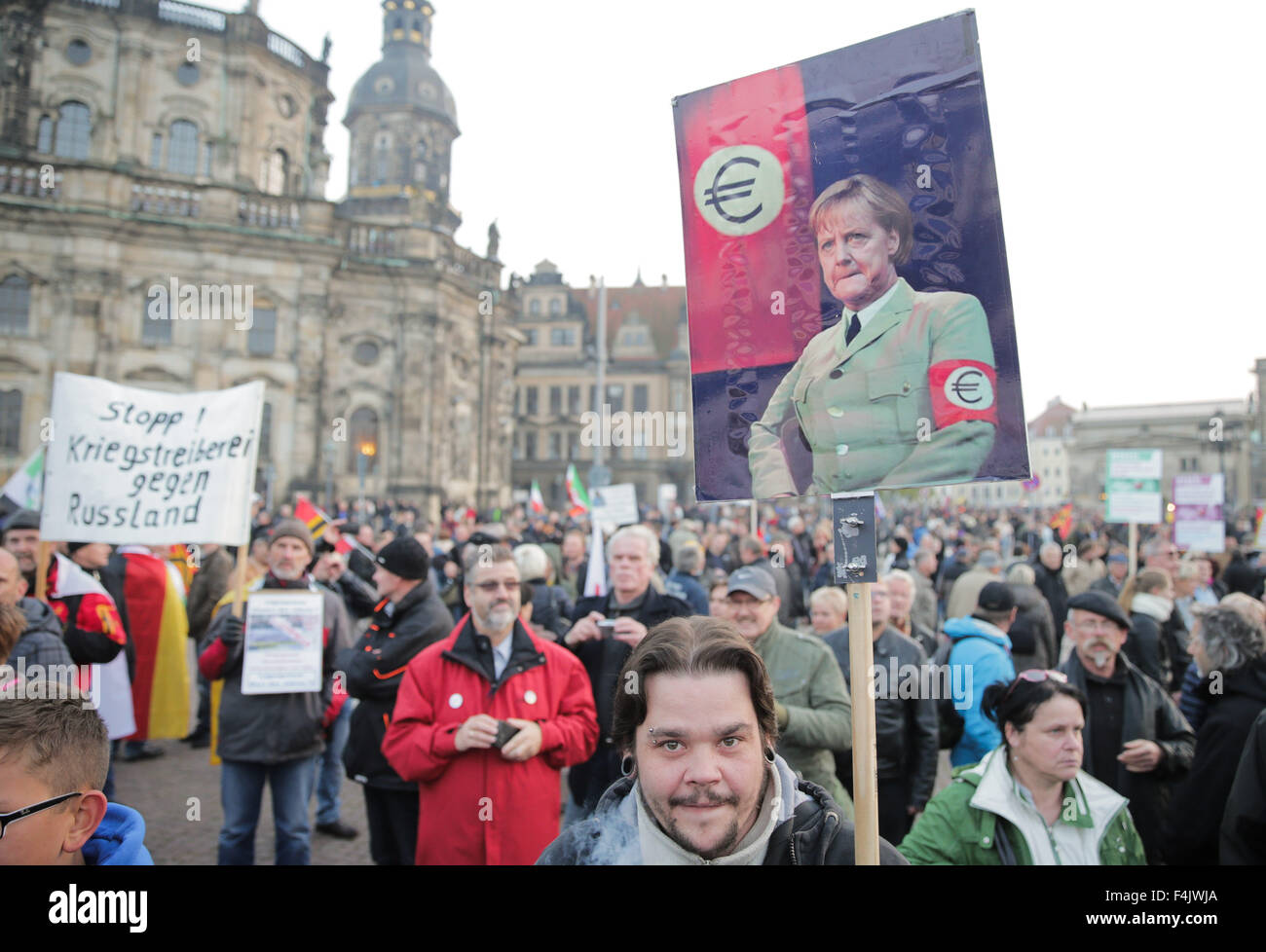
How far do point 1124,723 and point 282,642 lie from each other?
4478 millimetres

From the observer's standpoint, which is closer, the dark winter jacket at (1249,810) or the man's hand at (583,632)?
the dark winter jacket at (1249,810)

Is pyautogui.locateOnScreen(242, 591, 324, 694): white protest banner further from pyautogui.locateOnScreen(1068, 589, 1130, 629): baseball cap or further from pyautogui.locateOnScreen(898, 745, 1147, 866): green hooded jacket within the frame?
pyautogui.locateOnScreen(1068, 589, 1130, 629): baseball cap

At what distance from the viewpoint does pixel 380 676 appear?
184 inches

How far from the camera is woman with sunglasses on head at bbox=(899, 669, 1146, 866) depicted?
2.83 metres

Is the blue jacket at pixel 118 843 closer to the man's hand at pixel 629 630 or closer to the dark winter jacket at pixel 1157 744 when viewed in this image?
the man's hand at pixel 629 630

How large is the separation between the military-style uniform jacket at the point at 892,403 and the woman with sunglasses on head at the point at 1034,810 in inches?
43.1

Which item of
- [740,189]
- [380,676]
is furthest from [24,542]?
[740,189]

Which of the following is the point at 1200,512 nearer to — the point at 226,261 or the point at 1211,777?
the point at 1211,777

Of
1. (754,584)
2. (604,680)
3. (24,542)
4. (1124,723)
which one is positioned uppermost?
(24,542)

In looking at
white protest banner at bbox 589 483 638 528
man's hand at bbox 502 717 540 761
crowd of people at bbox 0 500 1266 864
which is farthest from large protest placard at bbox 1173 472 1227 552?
man's hand at bbox 502 717 540 761

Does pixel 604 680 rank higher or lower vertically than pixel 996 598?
lower

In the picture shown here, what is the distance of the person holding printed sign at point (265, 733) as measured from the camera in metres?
4.77

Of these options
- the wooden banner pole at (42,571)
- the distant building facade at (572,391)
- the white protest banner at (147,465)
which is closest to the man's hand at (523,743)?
the white protest banner at (147,465)

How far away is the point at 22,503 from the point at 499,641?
7.93 meters
